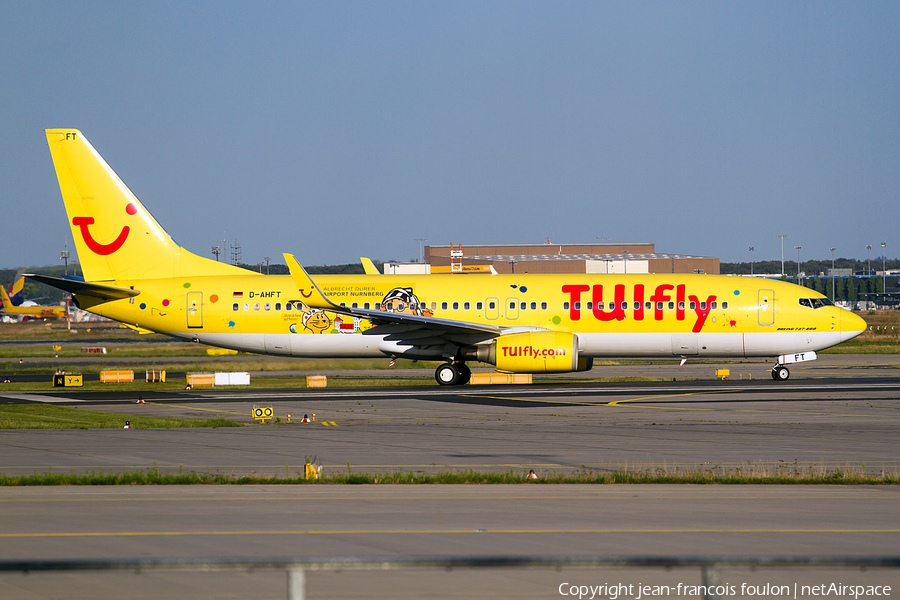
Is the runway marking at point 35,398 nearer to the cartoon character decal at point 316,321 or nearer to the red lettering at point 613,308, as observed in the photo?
the cartoon character decal at point 316,321

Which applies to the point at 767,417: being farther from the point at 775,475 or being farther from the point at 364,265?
the point at 364,265

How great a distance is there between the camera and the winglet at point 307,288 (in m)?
33.1

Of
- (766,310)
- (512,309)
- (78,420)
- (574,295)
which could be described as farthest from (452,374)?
(78,420)

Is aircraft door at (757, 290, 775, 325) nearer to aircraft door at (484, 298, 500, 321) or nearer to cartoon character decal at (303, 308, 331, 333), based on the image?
aircraft door at (484, 298, 500, 321)

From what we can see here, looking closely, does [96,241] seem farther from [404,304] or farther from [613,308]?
[613,308]

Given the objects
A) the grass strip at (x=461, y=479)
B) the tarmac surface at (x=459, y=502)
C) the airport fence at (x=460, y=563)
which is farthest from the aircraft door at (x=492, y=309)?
the airport fence at (x=460, y=563)

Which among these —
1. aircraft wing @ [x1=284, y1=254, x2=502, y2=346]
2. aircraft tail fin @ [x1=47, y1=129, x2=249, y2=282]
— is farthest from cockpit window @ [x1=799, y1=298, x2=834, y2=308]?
aircraft tail fin @ [x1=47, y1=129, x2=249, y2=282]

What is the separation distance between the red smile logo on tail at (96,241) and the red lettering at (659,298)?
22891 millimetres

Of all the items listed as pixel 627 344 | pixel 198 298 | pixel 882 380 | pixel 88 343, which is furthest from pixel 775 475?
pixel 88 343

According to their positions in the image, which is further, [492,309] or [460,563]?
[492,309]

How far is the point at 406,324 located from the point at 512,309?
4690 millimetres

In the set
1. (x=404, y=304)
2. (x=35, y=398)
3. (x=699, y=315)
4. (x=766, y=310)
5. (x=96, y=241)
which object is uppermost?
(x=96, y=241)

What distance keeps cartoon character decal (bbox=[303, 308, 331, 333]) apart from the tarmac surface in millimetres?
10644

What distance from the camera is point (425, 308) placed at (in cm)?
3678
